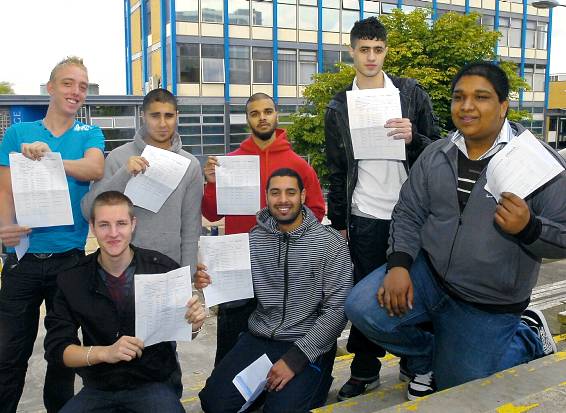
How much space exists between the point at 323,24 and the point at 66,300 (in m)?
30.4

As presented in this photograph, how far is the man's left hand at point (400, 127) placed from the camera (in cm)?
338

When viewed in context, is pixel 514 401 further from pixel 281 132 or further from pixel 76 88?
pixel 76 88

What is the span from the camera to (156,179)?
3.48 metres

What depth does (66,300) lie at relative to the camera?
9.74 feet

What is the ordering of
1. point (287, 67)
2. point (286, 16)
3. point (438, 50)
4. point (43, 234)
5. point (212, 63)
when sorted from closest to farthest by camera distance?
point (43, 234) → point (438, 50) → point (212, 63) → point (286, 16) → point (287, 67)

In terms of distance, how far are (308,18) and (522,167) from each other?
30016mm

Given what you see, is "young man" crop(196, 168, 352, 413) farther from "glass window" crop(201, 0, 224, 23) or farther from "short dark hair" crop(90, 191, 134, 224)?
"glass window" crop(201, 0, 224, 23)

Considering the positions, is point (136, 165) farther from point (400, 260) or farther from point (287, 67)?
point (287, 67)

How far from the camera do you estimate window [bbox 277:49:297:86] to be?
98.5 feet

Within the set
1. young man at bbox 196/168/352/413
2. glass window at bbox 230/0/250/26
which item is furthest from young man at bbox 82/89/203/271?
glass window at bbox 230/0/250/26

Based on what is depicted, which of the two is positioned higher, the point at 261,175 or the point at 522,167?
the point at 522,167

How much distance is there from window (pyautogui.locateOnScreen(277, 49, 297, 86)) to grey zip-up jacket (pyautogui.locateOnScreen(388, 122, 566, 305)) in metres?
27.7

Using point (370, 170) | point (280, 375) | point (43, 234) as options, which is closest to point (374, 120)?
point (370, 170)

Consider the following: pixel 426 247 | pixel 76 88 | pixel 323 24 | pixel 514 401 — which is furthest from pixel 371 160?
pixel 323 24
